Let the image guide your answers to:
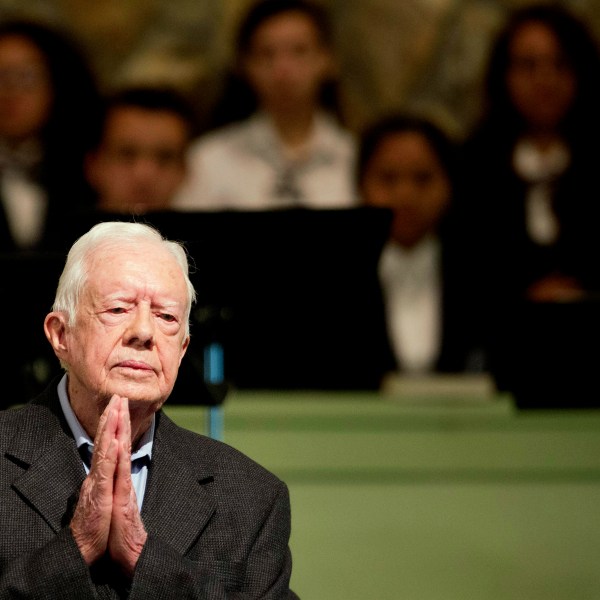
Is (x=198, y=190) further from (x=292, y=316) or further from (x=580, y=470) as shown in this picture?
(x=580, y=470)

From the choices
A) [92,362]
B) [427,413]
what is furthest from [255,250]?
[92,362]

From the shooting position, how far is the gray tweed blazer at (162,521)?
195 cm

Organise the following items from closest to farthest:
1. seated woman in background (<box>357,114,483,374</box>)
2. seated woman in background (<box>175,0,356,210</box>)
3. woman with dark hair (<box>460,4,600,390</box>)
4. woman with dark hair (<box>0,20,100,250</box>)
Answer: seated woman in background (<box>357,114,483,374</box>) → woman with dark hair (<box>460,4,600,390</box>) → woman with dark hair (<box>0,20,100,250</box>) → seated woman in background (<box>175,0,356,210</box>)

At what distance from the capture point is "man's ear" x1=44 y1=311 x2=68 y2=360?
213 centimetres

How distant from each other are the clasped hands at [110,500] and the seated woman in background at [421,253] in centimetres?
324

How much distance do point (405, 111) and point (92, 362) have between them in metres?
5.21

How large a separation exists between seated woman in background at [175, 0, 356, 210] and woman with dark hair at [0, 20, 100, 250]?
0.58m

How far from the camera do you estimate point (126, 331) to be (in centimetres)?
207

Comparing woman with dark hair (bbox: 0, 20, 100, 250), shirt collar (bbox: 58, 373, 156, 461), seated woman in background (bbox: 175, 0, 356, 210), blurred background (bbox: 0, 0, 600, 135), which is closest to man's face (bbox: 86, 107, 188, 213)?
woman with dark hair (bbox: 0, 20, 100, 250)

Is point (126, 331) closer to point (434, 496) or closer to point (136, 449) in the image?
point (136, 449)

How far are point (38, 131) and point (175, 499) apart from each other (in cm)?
408

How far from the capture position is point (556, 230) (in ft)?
19.5

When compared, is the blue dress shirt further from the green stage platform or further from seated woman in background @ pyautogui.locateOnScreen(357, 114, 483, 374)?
seated woman in background @ pyautogui.locateOnScreen(357, 114, 483, 374)

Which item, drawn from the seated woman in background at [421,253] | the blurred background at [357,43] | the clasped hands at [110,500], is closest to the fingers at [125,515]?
the clasped hands at [110,500]
